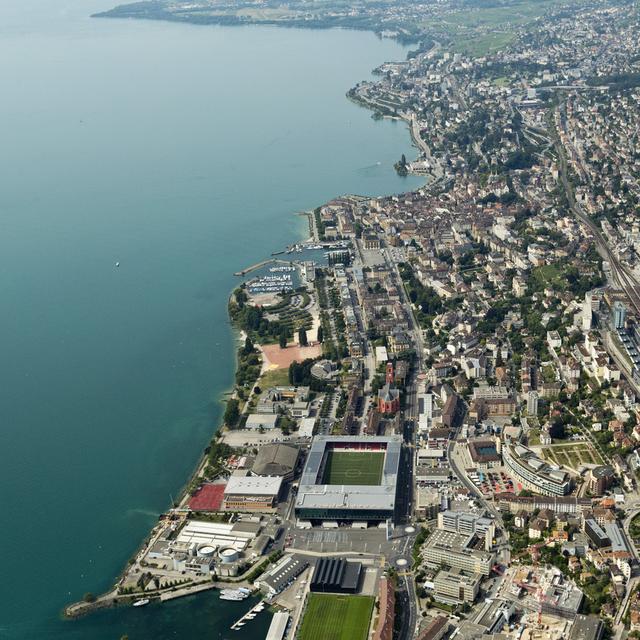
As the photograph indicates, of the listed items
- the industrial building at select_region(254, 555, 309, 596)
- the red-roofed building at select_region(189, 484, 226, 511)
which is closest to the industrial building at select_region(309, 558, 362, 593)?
the industrial building at select_region(254, 555, 309, 596)

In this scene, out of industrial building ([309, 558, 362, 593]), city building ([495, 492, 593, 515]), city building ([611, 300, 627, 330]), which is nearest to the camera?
industrial building ([309, 558, 362, 593])

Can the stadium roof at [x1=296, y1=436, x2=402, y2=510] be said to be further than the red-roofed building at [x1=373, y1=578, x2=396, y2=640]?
Yes

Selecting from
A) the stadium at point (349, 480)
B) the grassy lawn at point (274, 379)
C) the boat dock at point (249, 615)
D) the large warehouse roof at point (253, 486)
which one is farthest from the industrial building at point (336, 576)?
the grassy lawn at point (274, 379)

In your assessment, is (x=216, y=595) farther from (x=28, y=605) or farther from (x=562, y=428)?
(x=562, y=428)

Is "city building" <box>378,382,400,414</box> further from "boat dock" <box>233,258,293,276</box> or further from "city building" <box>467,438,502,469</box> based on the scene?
"boat dock" <box>233,258,293,276</box>

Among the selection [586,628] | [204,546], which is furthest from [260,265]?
[586,628]

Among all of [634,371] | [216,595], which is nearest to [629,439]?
[634,371]

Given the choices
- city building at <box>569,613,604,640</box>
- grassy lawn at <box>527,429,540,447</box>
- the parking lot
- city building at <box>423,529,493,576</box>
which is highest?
city building at <box>569,613,604,640</box>

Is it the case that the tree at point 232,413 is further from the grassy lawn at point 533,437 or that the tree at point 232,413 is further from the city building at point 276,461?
the grassy lawn at point 533,437
